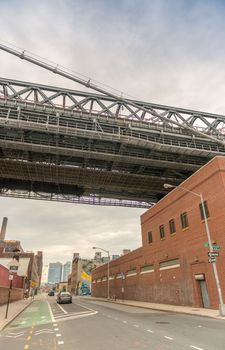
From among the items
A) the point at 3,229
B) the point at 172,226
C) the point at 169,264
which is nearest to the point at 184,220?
the point at 172,226

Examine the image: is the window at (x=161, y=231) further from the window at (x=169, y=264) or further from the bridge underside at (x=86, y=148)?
the bridge underside at (x=86, y=148)

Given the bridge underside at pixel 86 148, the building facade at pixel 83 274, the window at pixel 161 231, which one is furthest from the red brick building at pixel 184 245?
the building facade at pixel 83 274

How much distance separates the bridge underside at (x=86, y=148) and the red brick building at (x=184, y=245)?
5.28m

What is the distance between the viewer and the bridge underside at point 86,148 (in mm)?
29703

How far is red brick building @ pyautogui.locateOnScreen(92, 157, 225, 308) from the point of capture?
2278 cm

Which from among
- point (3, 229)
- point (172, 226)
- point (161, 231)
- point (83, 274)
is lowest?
point (172, 226)

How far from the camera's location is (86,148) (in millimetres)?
31891

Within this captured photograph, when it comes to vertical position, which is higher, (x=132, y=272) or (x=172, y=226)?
(x=172, y=226)

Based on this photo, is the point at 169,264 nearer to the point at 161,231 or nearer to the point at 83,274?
the point at 161,231

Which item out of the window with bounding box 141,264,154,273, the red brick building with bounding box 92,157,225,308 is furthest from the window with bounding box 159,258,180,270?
the window with bounding box 141,264,154,273

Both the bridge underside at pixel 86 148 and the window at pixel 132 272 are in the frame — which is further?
the window at pixel 132 272

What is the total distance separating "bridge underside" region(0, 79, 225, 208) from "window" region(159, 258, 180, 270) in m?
11.3

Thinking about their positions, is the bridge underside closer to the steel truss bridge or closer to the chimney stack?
the steel truss bridge

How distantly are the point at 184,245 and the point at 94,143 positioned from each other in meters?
14.6
